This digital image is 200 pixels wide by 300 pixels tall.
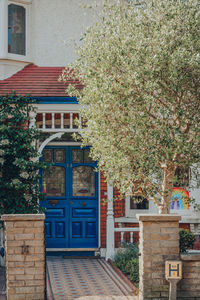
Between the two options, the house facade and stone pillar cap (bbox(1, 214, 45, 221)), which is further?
the house facade

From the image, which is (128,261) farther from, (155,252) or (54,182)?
(155,252)

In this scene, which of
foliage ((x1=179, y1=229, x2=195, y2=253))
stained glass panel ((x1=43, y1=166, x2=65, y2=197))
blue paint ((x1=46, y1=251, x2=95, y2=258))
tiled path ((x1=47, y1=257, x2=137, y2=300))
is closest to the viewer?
tiled path ((x1=47, y1=257, x2=137, y2=300))

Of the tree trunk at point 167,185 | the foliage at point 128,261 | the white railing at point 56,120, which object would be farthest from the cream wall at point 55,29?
the tree trunk at point 167,185

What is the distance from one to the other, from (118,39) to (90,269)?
5.08 m

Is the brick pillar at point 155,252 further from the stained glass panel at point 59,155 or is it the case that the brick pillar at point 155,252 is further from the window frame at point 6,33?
the window frame at point 6,33

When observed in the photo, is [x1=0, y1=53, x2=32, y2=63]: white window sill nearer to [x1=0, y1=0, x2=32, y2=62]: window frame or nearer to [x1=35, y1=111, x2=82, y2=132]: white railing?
[x1=0, y1=0, x2=32, y2=62]: window frame

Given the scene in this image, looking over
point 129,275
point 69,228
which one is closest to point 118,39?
point 129,275

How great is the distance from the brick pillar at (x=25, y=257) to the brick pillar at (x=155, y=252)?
156 cm

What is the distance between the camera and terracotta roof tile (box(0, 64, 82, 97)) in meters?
11.6

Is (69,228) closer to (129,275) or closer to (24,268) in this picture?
(129,275)

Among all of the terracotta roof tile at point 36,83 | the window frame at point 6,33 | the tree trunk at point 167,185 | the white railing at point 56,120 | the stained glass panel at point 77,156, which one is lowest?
the tree trunk at point 167,185

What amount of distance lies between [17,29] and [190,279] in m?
7.93

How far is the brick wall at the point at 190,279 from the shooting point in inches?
294

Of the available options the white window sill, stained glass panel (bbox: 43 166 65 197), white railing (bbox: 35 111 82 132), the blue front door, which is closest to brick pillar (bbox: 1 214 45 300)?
white railing (bbox: 35 111 82 132)
